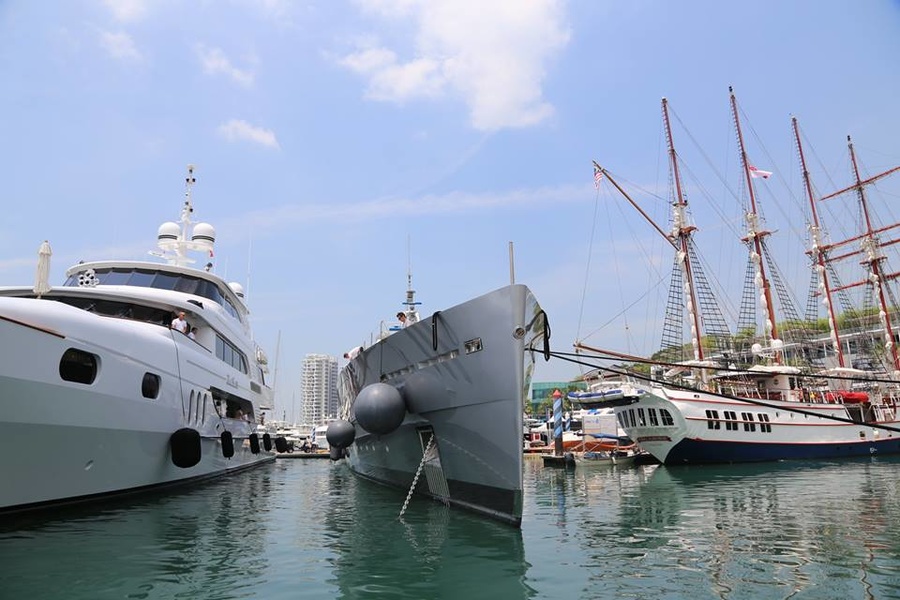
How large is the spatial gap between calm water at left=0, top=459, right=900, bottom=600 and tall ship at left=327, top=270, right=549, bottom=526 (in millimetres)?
622

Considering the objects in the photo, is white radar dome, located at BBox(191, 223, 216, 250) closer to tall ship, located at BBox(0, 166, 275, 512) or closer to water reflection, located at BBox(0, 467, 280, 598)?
tall ship, located at BBox(0, 166, 275, 512)

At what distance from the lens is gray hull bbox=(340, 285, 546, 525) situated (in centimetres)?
867

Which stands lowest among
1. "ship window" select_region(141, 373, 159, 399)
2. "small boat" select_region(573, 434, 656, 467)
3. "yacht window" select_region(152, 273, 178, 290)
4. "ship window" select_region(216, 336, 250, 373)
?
"small boat" select_region(573, 434, 656, 467)

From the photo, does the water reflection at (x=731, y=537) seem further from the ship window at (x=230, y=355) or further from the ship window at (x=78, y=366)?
the ship window at (x=230, y=355)

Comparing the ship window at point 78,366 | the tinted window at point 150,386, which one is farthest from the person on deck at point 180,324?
the ship window at point 78,366

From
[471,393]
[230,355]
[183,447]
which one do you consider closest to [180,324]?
[183,447]

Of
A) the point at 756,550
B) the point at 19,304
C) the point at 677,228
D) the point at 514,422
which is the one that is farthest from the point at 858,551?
the point at 677,228

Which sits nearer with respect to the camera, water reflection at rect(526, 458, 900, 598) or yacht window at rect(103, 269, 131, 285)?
water reflection at rect(526, 458, 900, 598)

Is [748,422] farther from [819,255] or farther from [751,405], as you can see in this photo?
[819,255]

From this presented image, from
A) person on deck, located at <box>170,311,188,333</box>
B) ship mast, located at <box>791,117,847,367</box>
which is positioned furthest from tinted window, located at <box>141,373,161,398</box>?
ship mast, located at <box>791,117,847,367</box>

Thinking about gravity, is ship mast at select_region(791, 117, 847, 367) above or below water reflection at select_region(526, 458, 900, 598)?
above

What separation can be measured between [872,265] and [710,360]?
22622 mm

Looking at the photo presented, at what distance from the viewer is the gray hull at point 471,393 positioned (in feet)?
28.5

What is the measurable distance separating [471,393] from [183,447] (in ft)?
25.4
